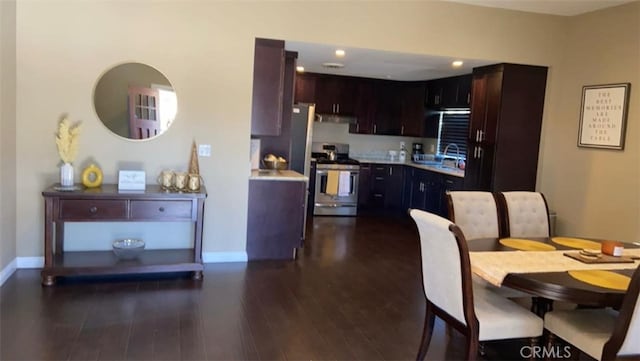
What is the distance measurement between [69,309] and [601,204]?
4.71 meters

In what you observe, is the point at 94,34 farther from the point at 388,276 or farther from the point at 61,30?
the point at 388,276

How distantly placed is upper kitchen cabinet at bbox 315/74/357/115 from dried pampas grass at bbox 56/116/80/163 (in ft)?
13.6

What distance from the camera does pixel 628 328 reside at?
6.88ft

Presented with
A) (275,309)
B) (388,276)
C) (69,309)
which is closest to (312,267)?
(388,276)

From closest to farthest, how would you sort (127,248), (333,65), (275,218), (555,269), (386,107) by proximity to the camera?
(555,269) → (127,248) → (275,218) → (333,65) → (386,107)

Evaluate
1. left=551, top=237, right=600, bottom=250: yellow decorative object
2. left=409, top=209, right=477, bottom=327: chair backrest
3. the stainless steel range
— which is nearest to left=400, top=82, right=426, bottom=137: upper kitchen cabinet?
the stainless steel range

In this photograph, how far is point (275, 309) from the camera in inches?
137

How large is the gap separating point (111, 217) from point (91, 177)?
1.38 feet

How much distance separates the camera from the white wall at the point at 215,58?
3.97m

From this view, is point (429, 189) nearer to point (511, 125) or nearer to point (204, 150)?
point (511, 125)

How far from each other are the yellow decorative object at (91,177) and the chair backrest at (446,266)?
270 cm

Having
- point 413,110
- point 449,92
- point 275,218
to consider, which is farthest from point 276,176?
point 413,110

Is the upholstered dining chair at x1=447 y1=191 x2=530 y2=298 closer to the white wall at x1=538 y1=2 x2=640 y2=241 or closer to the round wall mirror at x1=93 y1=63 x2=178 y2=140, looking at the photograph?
the white wall at x1=538 y1=2 x2=640 y2=241

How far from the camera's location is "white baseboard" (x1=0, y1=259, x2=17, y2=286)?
370cm
